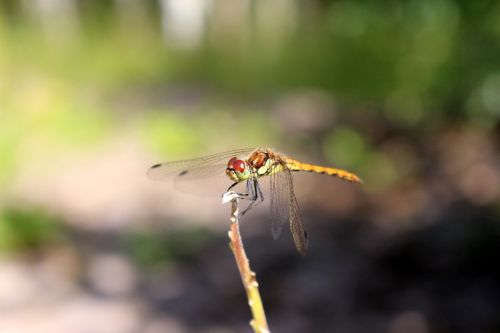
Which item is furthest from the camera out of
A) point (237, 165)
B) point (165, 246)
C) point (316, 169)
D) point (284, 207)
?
point (165, 246)

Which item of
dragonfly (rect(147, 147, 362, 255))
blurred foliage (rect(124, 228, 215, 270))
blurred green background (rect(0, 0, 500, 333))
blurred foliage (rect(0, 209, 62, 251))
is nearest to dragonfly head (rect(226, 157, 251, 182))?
dragonfly (rect(147, 147, 362, 255))

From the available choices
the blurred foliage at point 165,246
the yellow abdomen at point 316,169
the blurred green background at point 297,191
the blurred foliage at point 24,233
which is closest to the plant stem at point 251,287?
the yellow abdomen at point 316,169

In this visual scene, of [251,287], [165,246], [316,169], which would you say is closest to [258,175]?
[316,169]

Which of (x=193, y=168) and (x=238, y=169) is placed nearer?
(x=238, y=169)

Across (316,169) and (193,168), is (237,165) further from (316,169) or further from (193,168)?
(316,169)

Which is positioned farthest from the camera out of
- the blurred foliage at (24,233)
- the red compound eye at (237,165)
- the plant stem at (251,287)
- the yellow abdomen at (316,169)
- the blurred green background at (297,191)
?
the blurred foliage at (24,233)

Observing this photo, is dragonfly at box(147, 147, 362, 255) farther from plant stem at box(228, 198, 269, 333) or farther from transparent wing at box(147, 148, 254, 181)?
plant stem at box(228, 198, 269, 333)

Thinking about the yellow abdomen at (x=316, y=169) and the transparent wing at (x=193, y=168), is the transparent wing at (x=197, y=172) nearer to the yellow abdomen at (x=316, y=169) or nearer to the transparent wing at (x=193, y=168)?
the transparent wing at (x=193, y=168)
